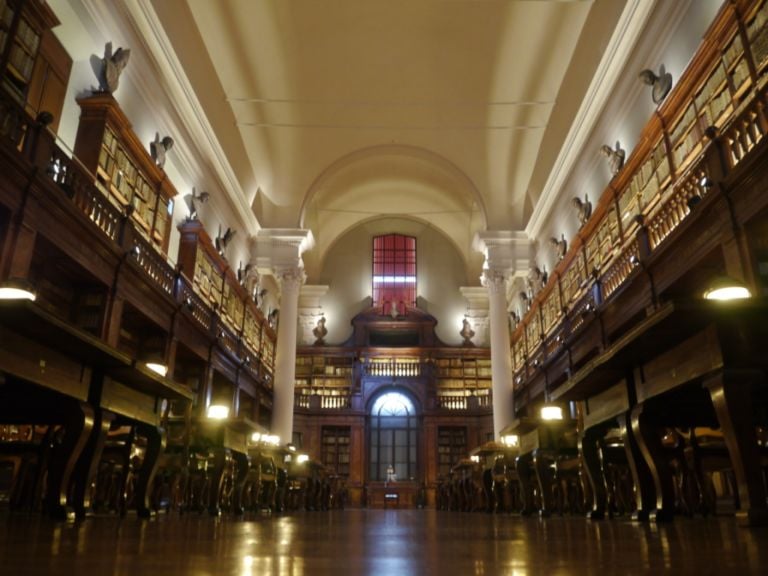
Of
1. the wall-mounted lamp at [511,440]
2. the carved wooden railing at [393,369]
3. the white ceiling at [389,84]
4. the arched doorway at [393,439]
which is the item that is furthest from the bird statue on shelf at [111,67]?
the arched doorway at [393,439]

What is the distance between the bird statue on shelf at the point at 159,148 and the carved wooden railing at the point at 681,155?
271 inches

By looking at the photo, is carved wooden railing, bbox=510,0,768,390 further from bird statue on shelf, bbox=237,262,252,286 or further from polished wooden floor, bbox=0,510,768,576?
bird statue on shelf, bbox=237,262,252,286

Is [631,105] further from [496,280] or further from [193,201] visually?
[193,201]

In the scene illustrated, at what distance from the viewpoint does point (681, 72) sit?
7.89 metres

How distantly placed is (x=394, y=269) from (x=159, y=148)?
42.6ft

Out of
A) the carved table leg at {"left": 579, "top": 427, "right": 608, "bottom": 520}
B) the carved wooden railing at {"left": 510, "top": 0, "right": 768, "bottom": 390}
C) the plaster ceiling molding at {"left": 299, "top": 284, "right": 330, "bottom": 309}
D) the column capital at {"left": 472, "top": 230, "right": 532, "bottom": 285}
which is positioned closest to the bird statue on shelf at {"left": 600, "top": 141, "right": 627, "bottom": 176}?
the carved wooden railing at {"left": 510, "top": 0, "right": 768, "bottom": 390}

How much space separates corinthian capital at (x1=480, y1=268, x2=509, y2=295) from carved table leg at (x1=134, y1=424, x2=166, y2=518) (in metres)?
11.6

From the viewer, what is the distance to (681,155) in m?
7.62

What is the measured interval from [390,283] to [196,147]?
11324 mm

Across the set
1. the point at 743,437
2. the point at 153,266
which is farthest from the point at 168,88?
the point at 743,437

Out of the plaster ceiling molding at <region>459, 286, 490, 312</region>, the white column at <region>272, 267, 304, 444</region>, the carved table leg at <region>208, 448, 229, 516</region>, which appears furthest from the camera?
the plaster ceiling molding at <region>459, 286, 490, 312</region>

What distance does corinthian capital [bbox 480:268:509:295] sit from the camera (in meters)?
15.0

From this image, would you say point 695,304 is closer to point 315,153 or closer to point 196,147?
point 196,147

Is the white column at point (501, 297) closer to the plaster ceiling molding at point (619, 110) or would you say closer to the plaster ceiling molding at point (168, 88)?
the plaster ceiling molding at point (619, 110)
